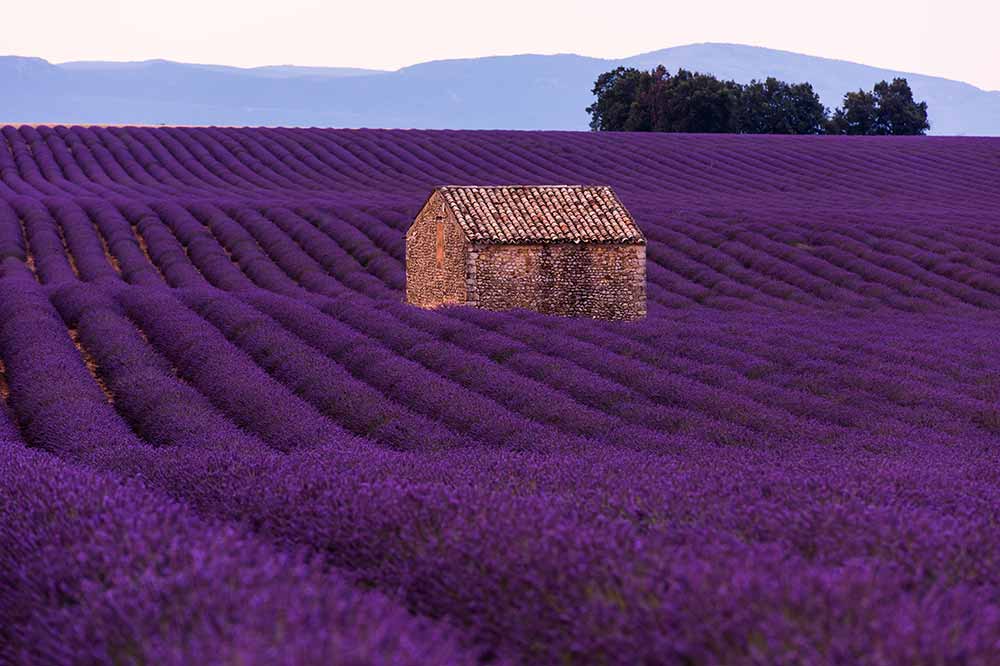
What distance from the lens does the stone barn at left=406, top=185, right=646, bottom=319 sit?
76.0 ft

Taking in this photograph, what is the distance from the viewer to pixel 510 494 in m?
5.40

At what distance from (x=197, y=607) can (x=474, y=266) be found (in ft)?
65.3

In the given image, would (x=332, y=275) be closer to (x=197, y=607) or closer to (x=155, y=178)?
(x=155, y=178)

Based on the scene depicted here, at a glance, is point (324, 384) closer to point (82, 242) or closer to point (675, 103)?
point (82, 242)

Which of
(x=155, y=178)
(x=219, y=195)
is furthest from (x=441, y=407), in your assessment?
(x=155, y=178)

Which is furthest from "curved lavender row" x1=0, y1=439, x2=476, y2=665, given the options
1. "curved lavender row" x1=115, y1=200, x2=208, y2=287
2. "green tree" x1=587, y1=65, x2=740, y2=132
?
"green tree" x1=587, y1=65, x2=740, y2=132

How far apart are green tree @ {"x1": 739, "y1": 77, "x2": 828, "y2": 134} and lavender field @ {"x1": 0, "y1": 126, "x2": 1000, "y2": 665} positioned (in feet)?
114

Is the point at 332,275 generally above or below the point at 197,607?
below

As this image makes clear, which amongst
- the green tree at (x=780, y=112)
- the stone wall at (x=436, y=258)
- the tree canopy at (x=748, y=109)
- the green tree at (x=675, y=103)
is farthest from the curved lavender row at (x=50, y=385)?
the green tree at (x=780, y=112)

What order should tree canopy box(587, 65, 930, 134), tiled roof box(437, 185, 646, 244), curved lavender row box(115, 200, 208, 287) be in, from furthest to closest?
tree canopy box(587, 65, 930, 134), curved lavender row box(115, 200, 208, 287), tiled roof box(437, 185, 646, 244)

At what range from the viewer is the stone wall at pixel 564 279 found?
76.1 feet

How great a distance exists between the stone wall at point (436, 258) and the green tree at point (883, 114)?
51.7m

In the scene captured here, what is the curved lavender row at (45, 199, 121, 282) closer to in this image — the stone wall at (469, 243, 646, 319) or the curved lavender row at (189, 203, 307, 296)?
the curved lavender row at (189, 203, 307, 296)

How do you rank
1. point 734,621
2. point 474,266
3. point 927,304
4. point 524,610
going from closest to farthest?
point 734,621
point 524,610
point 474,266
point 927,304
